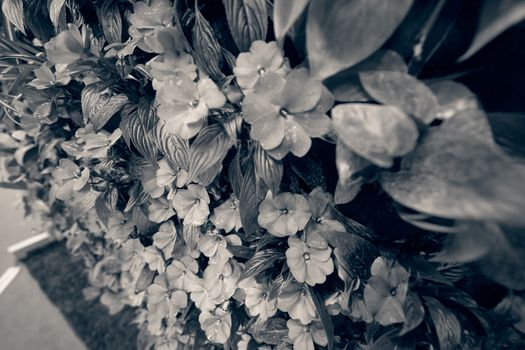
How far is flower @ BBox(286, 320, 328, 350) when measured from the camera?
831mm

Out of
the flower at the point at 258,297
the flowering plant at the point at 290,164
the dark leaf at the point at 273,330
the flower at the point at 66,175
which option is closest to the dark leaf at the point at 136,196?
the flowering plant at the point at 290,164

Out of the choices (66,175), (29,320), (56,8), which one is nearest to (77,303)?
(29,320)

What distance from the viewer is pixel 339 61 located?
1.49 feet

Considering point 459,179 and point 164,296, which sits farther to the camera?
point 164,296

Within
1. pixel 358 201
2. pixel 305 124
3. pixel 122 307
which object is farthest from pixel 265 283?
pixel 122 307

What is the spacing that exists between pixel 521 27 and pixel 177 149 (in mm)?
601

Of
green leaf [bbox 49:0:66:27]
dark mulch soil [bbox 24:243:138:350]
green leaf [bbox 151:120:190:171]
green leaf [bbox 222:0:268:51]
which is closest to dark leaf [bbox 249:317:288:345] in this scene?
green leaf [bbox 151:120:190:171]

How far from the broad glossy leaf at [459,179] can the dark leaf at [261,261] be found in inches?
14.7

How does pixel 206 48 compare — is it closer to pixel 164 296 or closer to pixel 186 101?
pixel 186 101

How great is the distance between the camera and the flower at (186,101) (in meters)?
0.58

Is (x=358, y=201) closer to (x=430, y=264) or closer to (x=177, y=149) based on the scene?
(x=430, y=264)

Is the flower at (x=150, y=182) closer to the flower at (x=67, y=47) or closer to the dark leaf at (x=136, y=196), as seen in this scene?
the dark leaf at (x=136, y=196)

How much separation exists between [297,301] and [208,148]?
0.40 metres

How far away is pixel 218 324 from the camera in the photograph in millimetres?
995
